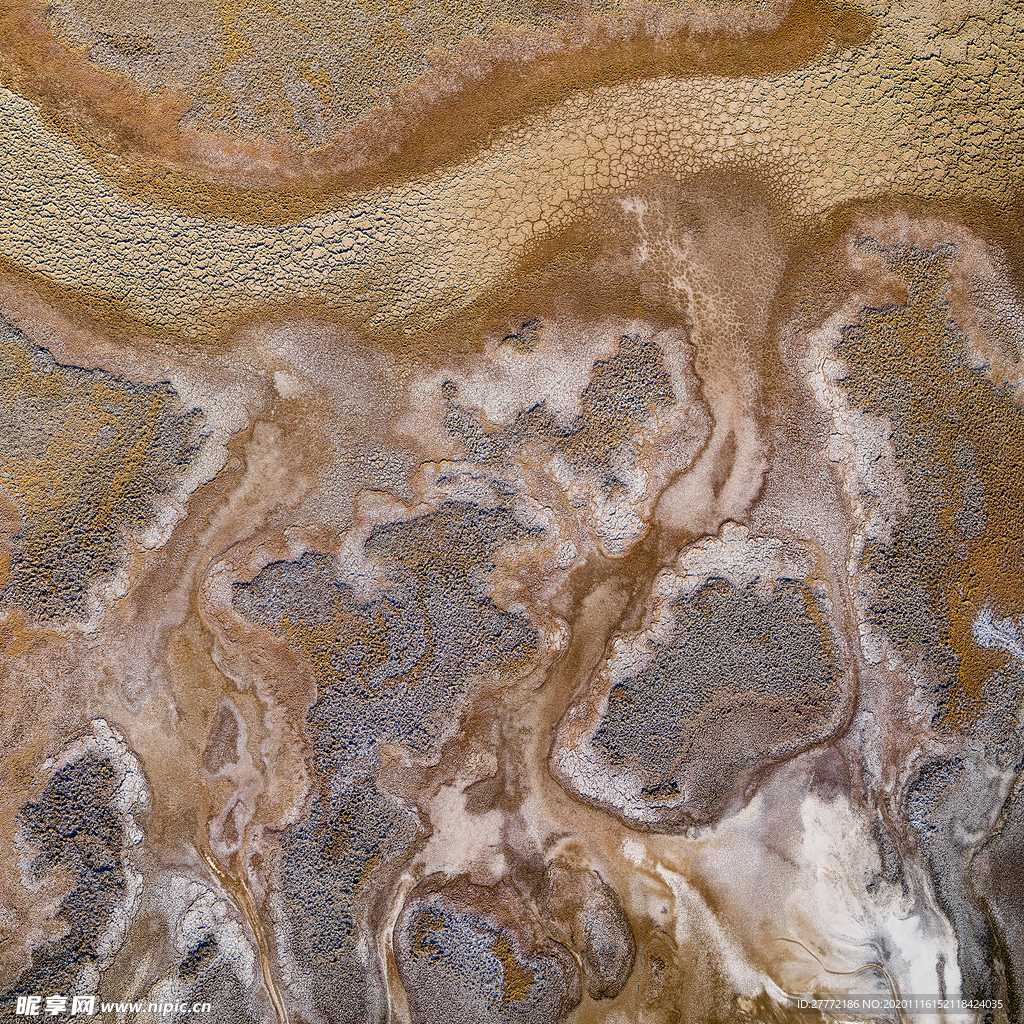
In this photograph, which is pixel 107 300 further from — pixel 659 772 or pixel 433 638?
pixel 659 772

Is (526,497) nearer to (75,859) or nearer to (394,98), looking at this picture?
(394,98)

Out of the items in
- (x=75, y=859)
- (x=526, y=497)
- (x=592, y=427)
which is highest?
(x=592, y=427)

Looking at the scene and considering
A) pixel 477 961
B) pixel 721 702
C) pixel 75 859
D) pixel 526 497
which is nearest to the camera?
pixel 75 859

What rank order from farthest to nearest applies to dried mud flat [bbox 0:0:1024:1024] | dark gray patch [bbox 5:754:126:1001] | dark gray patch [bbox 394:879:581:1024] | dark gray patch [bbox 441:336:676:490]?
1. dark gray patch [bbox 441:336:676:490]
2. dried mud flat [bbox 0:0:1024:1024]
3. dark gray patch [bbox 394:879:581:1024]
4. dark gray patch [bbox 5:754:126:1001]

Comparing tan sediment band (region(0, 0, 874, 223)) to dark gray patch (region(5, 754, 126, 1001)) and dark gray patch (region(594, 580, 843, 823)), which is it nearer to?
dark gray patch (region(594, 580, 843, 823))

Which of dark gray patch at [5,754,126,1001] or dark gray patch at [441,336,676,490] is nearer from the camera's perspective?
dark gray patch at [5,754,126,1001]

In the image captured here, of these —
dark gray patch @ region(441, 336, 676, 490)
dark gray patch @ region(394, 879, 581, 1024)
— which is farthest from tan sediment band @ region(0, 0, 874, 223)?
dark gray patch @ region(394, 879, 581, 1024)

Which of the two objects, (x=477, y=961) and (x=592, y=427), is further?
(x=592, y=427)

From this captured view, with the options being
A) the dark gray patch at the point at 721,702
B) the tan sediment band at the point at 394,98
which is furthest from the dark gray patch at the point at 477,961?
the tan sediment band at the point at 394,98

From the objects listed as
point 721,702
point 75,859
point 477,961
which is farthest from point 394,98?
point 477,961
